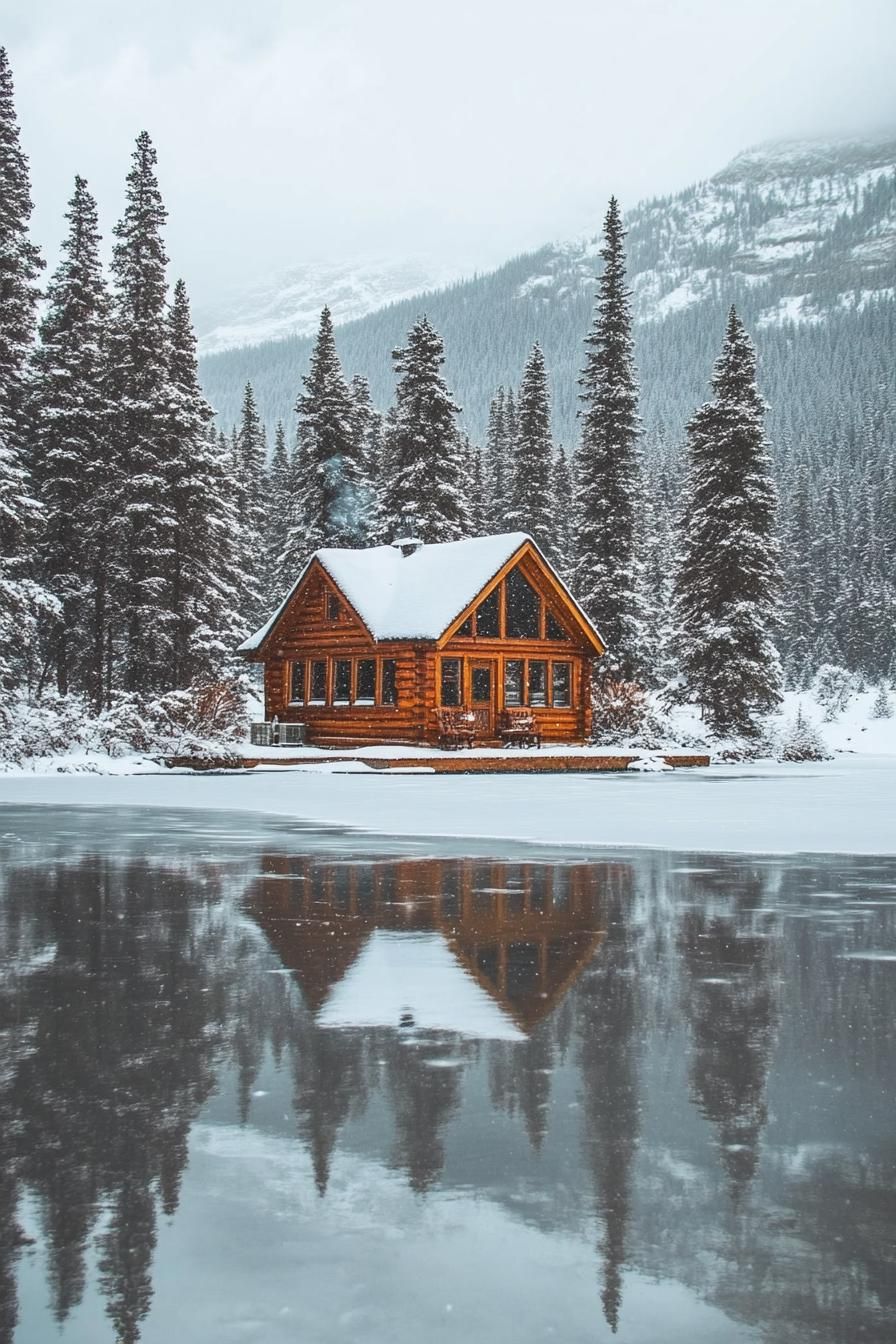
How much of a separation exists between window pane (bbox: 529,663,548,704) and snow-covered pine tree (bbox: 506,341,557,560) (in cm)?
1983

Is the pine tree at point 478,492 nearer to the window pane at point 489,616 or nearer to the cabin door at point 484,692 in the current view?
the window pane at point 489,616

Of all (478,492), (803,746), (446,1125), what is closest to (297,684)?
(803,746)

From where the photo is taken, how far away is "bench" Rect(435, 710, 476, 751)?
41.3 m

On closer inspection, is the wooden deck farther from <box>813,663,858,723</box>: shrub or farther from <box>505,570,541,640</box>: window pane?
<box>813,663,858,723</box>: shrub

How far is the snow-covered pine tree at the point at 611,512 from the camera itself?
1986 inches

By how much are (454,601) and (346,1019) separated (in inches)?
1376

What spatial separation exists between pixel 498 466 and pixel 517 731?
44786 millimetres

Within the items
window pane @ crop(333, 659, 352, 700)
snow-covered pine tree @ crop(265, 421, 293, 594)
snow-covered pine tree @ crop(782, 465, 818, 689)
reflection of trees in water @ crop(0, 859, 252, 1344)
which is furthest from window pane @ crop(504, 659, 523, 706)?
snow-covered pine tree @ crop(782, 465, 818, 689)

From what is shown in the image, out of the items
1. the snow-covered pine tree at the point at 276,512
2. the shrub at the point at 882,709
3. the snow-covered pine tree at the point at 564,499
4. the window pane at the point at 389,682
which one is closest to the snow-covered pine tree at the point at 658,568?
the snow-covered pine tree at the point at 564,499

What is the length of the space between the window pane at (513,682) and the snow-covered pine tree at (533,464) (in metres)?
20.3

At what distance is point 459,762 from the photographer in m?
38.8

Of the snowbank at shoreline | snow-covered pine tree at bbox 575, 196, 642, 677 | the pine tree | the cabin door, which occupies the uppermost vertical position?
the pine tree

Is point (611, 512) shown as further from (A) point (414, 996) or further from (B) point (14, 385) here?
(A) point (414, 996)

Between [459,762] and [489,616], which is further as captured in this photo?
[489,616]
